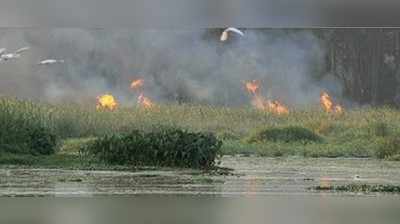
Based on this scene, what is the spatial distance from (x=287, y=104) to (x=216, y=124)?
447 mm

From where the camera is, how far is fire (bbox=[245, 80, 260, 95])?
5.80 meters

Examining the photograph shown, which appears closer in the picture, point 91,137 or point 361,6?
point 361,6

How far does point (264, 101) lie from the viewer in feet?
19.1

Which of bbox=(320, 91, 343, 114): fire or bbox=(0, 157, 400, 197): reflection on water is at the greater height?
bbox=(320, 91, 343, 114): fire

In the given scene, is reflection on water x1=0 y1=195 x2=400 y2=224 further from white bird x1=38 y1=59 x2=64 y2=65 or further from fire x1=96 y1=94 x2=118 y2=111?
white bird x1=38 y1=59 x2=64 y2=65

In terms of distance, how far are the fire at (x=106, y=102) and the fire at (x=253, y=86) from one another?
809mm

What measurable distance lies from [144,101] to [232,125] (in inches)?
21.7

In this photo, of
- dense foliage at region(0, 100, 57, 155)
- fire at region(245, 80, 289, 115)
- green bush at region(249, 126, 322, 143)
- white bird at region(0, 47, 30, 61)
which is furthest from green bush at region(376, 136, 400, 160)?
white bird at region(0, 47, 30, 61)

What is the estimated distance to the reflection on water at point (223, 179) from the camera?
5.75 m

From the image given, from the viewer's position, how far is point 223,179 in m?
5.87

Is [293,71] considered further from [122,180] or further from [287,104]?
[122,180]

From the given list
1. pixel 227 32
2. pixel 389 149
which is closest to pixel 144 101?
pixel 227 32

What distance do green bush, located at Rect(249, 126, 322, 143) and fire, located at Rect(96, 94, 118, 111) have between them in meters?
0.86

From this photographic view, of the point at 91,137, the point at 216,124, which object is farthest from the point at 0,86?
the point at 216,124
